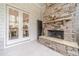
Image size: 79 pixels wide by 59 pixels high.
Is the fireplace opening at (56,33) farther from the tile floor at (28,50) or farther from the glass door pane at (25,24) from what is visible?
the glass door pane at (25,24)

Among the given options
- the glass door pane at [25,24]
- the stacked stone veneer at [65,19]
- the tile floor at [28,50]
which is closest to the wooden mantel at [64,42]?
the stacked stone veneer at [65,19]

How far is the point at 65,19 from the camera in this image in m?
2.23

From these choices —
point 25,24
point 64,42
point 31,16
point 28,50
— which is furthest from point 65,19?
point 28,50

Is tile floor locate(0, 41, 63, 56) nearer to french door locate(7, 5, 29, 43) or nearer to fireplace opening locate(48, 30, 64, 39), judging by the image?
french door locate(7, 5, 29, 43)

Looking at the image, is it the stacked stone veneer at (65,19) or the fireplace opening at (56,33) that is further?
the fireplace opening at (56,33)

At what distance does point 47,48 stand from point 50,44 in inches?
5.1

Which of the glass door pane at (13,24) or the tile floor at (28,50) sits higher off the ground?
the glass door pane at (13,24)

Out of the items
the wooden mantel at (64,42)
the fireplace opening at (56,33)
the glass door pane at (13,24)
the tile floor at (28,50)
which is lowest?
the tile floor at (28,50)

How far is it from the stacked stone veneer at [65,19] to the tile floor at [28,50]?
12.1 inches

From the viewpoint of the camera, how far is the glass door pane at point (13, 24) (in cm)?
204

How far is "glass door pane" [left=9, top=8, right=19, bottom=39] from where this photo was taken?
2043 mm

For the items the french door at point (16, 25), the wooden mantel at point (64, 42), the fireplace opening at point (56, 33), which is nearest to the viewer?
the wooden mantel at point (64, 42)

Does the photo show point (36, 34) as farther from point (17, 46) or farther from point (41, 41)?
point (17, 46)

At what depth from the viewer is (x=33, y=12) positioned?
225 cm
